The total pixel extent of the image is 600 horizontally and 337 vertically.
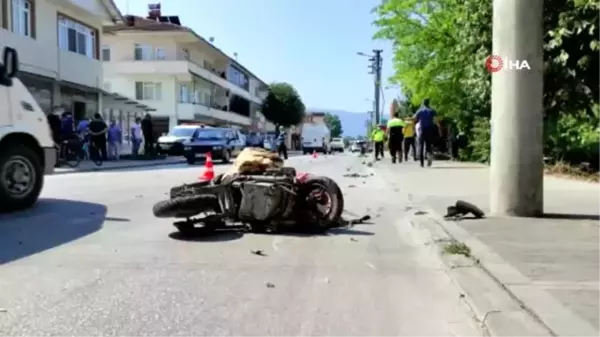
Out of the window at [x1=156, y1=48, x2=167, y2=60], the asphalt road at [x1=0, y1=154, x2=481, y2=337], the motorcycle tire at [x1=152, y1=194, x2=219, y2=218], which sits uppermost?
the window at [x1=156, y1=48, x2=167, y2=60]

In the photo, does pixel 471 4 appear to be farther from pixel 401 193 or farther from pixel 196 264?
pixel 196 264

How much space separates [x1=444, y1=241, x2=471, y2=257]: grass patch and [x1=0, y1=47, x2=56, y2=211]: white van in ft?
21.0

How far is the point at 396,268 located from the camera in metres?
6.69

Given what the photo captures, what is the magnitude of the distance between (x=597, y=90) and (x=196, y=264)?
12.8 meters

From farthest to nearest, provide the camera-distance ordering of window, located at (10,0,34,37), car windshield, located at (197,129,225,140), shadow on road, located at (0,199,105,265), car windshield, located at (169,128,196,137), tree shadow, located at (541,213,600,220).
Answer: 1. car windshield, located at (169,128,196,137)
2. car windshield, located at (197,129,225,140)
3. window, located at (10,0,34,37)
4. tree shadow, located at (541,213,600,220)
5. shadow on road, located at (0,199,105,265)

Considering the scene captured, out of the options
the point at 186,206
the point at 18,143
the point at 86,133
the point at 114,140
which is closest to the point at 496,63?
the point at 186,206

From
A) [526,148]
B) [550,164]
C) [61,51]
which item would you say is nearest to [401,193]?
[526,148]

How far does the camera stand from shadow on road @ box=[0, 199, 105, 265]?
742 centimetres

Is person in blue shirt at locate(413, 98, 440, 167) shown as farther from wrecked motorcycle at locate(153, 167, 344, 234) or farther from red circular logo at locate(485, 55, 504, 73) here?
wrecked motorcycle at locate(153, 167, 344, 234)

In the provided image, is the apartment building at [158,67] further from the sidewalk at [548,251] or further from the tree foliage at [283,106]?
the sidewalk at [548,251]

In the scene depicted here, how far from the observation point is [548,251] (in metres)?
6.89

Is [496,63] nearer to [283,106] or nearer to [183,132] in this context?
[183,132]

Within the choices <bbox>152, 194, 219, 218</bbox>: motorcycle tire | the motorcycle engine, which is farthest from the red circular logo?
<bbox>152, 194, 219, 218</bbox>: motorcycle tire

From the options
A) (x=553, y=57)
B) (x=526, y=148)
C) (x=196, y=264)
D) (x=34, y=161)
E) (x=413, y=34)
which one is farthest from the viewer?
(x=413, y=34)
